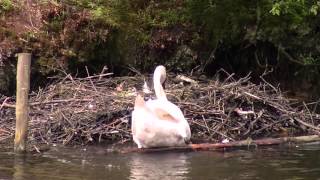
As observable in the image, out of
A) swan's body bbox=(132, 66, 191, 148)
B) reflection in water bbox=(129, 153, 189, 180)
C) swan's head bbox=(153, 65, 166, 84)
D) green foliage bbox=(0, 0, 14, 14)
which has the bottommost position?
reflection in water bbox=(129, 153, 189, 180)

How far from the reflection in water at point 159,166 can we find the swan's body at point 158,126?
0.23 meters

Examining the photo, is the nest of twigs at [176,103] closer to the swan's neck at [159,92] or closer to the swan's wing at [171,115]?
the swan's neck at [159,92]

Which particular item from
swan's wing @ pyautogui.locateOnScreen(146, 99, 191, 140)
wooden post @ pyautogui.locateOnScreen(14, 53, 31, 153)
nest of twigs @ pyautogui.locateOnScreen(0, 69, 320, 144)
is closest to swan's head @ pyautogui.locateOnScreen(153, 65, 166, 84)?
nest of twigs @ pyautogui.locateOnScreen(0, 69, 320, 144)

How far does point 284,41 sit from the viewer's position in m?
15.9

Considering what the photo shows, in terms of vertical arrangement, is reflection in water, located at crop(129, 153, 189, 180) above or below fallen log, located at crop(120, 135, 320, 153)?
below

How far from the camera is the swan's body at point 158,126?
11.3 m

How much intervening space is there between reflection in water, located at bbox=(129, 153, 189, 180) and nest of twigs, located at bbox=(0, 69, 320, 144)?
42.9 inches

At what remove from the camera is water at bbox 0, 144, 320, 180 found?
980cm

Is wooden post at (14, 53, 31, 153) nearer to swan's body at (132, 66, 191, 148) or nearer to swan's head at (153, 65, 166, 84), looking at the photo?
swan's body at (132, 66, 191, 148)

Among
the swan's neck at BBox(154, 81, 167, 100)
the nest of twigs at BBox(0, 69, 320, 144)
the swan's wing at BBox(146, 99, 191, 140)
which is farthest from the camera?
the nest of twigs at BBox(0, 69, 320, 144)

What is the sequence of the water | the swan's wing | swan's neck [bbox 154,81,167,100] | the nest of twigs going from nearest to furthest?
the water → the swan's wing → swan's neck [bbox 154,81,167,100] → the nest of twigs

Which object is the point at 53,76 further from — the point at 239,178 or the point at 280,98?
the point at 239,178

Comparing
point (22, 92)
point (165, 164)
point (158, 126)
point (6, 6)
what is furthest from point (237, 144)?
point (6, 6)

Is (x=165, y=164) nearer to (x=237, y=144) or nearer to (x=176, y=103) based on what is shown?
(x=237, y=144)
